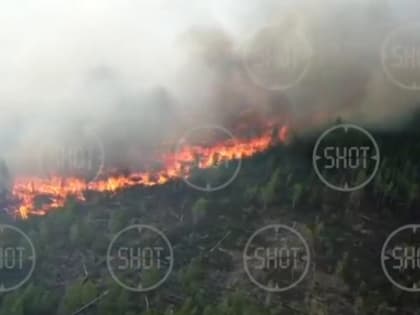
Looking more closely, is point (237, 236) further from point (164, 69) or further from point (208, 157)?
point (164, 69)

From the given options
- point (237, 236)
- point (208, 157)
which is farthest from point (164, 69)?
point (237, 236)

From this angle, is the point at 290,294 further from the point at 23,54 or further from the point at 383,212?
the point at 23,54

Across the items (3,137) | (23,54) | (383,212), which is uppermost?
(23,54)

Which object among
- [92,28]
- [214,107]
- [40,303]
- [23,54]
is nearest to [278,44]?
[214,107]

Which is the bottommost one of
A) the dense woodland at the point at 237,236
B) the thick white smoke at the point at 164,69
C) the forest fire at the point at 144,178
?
the dense woodland at the point at 237,236

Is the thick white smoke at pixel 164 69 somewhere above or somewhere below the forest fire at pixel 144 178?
above

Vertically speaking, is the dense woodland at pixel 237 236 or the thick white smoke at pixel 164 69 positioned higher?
the thick white smoke at pixel 164 69
